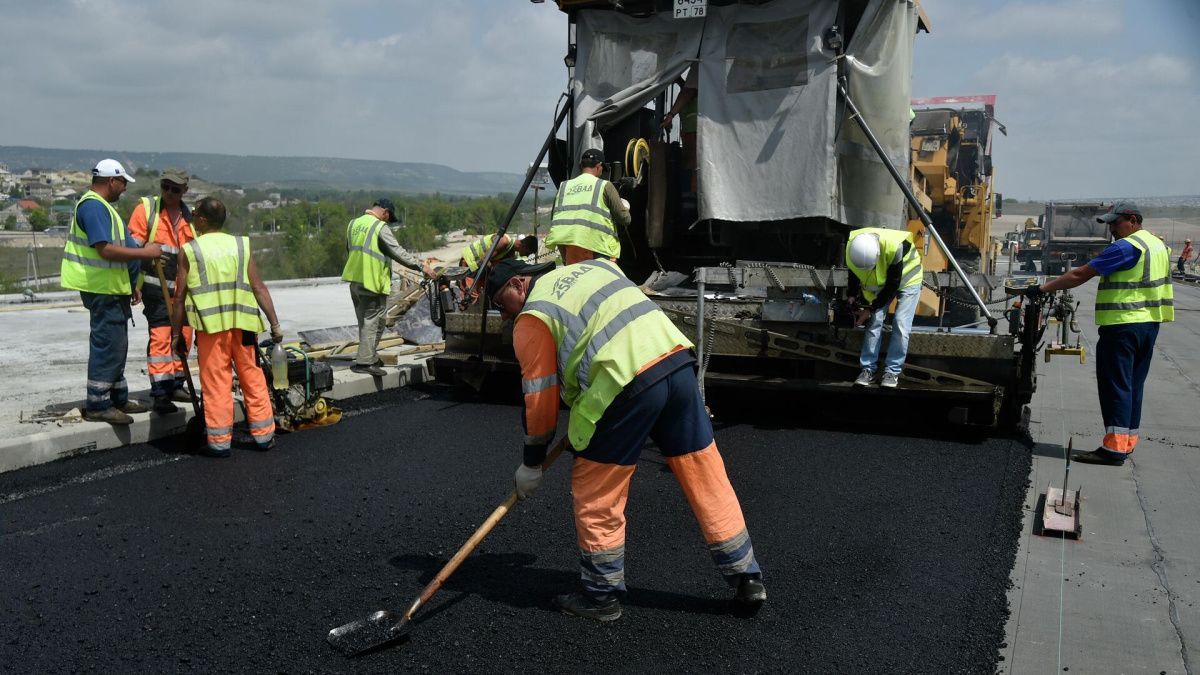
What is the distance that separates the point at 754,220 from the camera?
657cm

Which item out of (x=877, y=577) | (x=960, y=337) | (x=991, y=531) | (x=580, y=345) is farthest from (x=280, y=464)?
(x=960, y=337)

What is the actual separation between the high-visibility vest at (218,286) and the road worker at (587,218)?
1.84 meters

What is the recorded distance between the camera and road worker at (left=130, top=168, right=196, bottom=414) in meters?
5.73

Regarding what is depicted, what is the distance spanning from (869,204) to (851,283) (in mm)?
695

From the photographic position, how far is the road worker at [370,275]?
7410 millimetres

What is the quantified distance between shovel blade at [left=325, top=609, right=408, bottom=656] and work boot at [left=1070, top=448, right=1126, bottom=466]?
14.3ft

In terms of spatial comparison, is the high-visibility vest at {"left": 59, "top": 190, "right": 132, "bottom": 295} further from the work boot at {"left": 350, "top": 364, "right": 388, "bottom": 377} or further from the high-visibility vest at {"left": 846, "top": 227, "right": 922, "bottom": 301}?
the high-visibility vest at {"left": 846, "top": 227, "right": 922, "bottom": 301}

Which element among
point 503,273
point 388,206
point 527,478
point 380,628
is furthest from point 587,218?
point 388,206

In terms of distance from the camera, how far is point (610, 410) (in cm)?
305

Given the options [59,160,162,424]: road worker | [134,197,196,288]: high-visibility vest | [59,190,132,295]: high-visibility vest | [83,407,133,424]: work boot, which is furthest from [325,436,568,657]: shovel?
[134,197,196,288]: high-visibility vest

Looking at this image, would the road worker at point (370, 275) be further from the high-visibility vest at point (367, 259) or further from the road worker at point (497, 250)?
the road worker at point (497, 250)

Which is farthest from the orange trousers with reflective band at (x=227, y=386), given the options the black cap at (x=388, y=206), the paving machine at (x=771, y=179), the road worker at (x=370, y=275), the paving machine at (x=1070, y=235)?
the paving machine at (x=1070, y=235)

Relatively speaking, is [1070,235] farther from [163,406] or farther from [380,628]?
[380,628]

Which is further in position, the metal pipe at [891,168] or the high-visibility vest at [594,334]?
the metal pipe at [891,168]
